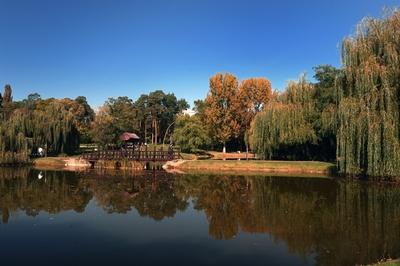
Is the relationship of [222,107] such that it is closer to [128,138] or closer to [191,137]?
→ [191,137]

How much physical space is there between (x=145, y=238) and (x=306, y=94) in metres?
29.2

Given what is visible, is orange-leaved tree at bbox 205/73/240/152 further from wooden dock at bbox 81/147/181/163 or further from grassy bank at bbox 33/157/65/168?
grassy bank at bbox 33/157/65/168

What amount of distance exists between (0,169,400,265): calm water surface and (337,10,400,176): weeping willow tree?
1.91 metres

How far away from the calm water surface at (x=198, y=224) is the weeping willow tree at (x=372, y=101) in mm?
1908

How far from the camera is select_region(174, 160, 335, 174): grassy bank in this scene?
111 ft

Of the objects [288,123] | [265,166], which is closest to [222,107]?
[288,123]

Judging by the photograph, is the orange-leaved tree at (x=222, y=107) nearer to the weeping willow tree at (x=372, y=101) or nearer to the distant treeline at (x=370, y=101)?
the distant treeline at (x=370, y=101)

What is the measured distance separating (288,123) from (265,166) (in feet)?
16.1

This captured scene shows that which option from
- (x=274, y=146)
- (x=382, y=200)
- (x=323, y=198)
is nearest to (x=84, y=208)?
(x=323, y=198)

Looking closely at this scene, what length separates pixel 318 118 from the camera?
36125 millimetres

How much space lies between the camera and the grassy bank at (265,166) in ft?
111

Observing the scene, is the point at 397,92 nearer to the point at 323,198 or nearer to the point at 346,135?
the point at 346,135

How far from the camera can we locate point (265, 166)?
36188 millimetres

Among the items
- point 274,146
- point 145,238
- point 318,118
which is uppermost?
point 318,118
